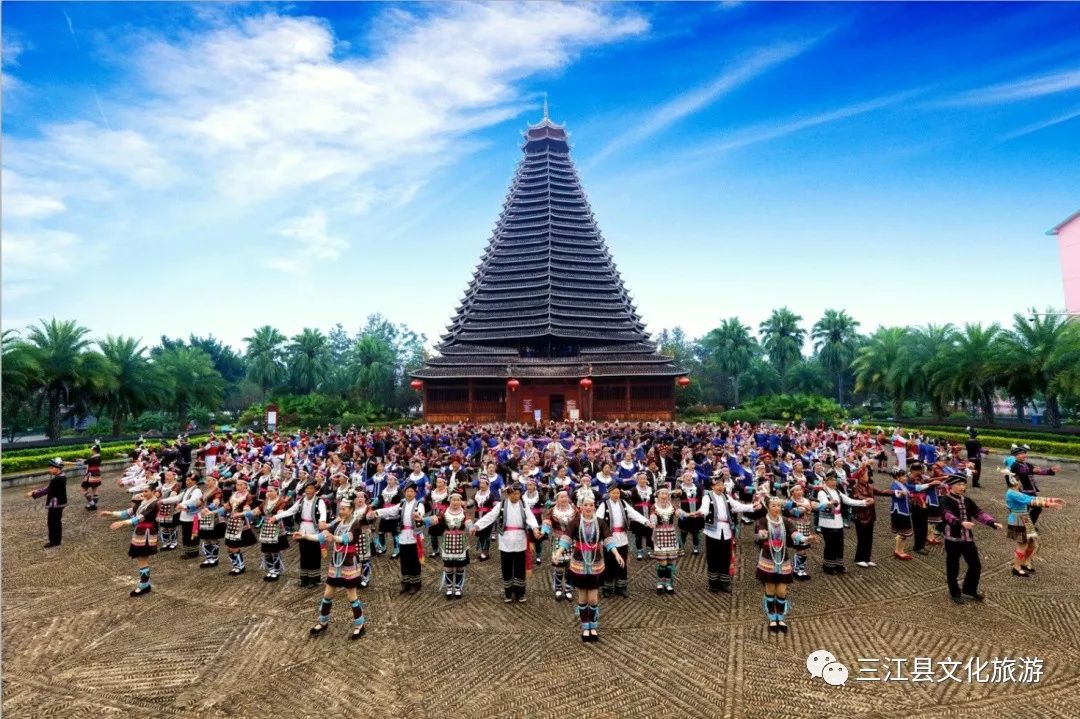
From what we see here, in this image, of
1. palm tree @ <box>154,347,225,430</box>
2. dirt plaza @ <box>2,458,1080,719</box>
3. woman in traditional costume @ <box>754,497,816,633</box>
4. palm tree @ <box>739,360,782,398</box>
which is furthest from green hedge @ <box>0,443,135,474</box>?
palm tree @ <box>739,360,782,398</box>

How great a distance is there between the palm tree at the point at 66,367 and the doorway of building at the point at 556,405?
29.9 m

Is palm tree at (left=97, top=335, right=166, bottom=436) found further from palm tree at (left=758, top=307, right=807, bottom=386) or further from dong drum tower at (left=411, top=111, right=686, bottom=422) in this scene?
palm tree at (left=758, top=307, right=807, bottom=386)

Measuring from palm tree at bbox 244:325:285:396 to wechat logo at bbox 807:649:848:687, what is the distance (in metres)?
61.6

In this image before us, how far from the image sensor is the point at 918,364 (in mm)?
38000

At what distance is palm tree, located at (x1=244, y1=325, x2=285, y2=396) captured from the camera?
58.6 m

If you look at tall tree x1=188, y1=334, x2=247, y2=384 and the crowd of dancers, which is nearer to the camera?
the crowd of dancers

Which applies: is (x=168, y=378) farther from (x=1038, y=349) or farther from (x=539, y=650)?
(x=1038, y=349)

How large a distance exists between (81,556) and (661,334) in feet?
374

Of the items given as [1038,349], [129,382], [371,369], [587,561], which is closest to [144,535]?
[587,561]

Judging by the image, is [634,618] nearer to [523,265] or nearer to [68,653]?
[68,653]

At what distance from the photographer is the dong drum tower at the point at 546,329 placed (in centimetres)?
4225

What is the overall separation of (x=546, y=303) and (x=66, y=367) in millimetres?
33315

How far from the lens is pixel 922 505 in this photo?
1087cm

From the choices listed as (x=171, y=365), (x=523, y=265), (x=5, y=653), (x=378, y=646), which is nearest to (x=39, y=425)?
(x=171, y=365)
